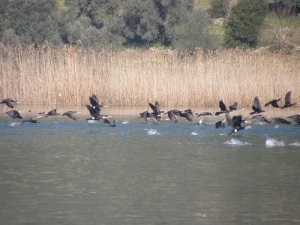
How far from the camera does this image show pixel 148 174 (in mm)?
11453

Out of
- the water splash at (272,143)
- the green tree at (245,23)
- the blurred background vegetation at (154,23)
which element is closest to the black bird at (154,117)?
the water splash at (272,143)

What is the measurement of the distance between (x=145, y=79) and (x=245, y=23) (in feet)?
77.1

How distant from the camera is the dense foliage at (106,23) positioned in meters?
38.2

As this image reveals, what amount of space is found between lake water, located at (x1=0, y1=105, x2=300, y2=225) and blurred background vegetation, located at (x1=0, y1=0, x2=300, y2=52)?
20.9 metres

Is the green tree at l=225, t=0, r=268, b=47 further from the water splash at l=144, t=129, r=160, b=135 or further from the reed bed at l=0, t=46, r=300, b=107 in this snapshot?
the water splash at l=144, t=129, r=160, b=135

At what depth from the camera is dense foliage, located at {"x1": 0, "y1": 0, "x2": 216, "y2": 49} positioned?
38.2m

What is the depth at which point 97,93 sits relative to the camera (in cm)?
2261

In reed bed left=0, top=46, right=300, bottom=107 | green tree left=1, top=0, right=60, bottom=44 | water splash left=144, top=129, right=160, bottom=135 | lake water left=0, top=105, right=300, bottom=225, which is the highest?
green tree left=1, top=0, right=60, bottom=44

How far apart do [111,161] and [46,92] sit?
10108mm

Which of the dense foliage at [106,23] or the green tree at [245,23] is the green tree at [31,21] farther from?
the green tree at [245,23]

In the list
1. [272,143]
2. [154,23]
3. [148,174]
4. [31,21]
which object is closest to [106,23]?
[154,23]

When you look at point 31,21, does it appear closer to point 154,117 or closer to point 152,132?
point 154,117

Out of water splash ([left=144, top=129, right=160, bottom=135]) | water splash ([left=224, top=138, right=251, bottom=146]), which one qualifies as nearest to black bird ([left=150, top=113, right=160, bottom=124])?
water splash ([left=144, top=129, right=160, bottom=135])

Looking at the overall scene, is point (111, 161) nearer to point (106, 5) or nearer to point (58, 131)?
point (58, 131)
